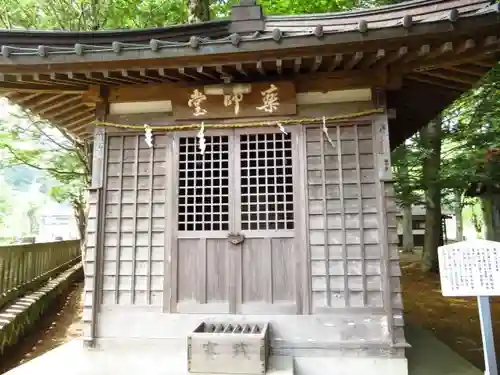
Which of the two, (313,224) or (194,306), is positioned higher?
(313,224)

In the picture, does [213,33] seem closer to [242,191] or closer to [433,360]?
[242,191]

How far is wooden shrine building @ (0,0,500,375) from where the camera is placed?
4715mm

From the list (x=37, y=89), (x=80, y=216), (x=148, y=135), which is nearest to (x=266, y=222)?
(x=148, y=135)

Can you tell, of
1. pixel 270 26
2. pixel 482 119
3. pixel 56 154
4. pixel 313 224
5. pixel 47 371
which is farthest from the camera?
pixel 56 154

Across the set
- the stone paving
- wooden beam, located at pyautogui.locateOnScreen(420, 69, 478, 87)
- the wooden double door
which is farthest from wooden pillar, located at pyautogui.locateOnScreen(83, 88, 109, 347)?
wooden beam, located at pyautogui.locateOnScreen(420, 69, 478, 87)

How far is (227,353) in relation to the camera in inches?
172

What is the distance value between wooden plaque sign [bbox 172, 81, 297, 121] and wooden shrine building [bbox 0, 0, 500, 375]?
19mm

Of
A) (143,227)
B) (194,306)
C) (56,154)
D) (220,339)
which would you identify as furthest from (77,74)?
(56,154)

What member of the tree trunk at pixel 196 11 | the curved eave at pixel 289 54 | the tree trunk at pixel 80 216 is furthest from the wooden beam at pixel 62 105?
the tree trunk at pixel 80 216

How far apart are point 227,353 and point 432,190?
12655 millimetres

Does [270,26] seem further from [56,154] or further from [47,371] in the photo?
[56,154]

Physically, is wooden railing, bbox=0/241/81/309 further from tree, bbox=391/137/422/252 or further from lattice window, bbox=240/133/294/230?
tree, bbox=391/137/422/252

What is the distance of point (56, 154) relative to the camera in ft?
43.2

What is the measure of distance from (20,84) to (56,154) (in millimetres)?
8804
